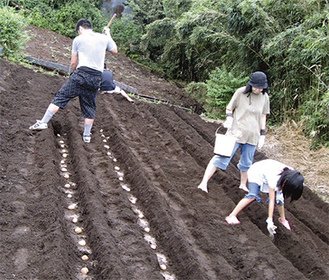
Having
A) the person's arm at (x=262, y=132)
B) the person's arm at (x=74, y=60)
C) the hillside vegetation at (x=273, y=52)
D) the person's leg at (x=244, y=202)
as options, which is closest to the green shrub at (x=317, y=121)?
the hillside vegetation at (x=273, y=52)

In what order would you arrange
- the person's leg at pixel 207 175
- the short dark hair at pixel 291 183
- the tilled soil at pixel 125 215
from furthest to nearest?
the person's leg at pixel 207 175
the short dark hair at pixel 291 183
the tilled soil at pixel 125 215

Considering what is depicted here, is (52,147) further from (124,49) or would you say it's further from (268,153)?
(124,49)

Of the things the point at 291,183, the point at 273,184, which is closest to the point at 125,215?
the point at 273,184

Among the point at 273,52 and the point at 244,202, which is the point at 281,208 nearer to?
the point at 244,202

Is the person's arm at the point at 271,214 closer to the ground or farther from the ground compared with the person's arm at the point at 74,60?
closer to the ground

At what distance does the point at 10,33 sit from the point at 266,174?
720 centimetres

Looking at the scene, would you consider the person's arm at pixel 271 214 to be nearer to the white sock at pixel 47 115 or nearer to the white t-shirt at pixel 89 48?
the white t-shirt at pixel 89 48

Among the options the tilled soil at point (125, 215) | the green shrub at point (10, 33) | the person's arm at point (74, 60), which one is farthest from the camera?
the green shrub at point (10, 33)

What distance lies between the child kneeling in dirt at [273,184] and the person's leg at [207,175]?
63cm

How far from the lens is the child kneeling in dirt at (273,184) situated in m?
3.75

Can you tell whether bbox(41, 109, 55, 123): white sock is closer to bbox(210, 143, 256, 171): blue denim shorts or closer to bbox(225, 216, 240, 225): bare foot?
bbox(210, 143, 256, 171): blue denim shorts

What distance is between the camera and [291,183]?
372cm

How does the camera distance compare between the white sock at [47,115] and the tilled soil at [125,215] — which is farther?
the white sock at [47,115]

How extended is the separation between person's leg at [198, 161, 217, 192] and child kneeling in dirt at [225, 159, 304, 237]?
635 mm
